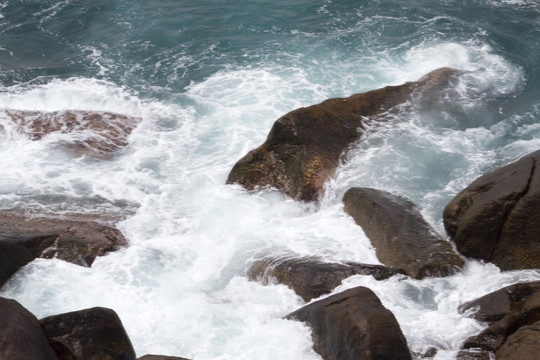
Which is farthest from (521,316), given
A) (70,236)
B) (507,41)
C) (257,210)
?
(507,41)

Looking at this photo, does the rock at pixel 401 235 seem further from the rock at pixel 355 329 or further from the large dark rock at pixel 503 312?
the rock at pixel 355 329

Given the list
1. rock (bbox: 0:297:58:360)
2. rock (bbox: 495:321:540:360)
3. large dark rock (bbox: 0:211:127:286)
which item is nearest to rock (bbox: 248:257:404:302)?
rock (bbox: 495:321:540:360)

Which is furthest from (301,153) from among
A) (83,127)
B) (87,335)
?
(87,335)

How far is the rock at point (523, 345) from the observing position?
7.34 meters

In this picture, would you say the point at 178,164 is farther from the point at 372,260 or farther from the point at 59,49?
the point at 59,49

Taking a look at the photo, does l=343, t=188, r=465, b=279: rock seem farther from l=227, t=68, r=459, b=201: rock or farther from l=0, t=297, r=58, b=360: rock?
l=0, t=297, r=58, b=360: rock

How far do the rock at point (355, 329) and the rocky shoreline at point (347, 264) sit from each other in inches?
0.6

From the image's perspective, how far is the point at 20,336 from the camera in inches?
275

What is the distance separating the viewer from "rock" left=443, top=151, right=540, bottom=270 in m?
9.84

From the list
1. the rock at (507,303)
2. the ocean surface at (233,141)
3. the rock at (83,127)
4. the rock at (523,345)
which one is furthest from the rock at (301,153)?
the rock at (523,345)

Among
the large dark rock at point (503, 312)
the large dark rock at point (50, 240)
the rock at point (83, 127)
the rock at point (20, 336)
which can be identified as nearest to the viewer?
the rock at point (20, 336)

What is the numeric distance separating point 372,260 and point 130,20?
16701mm

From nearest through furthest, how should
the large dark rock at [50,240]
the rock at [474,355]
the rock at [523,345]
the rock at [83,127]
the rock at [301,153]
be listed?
the rock at [523,345] → the rock at [474,355] → the large dark rock at [50,240] → the rock at [301,153] → the rock at [83,127]

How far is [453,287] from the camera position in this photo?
9.71 m
